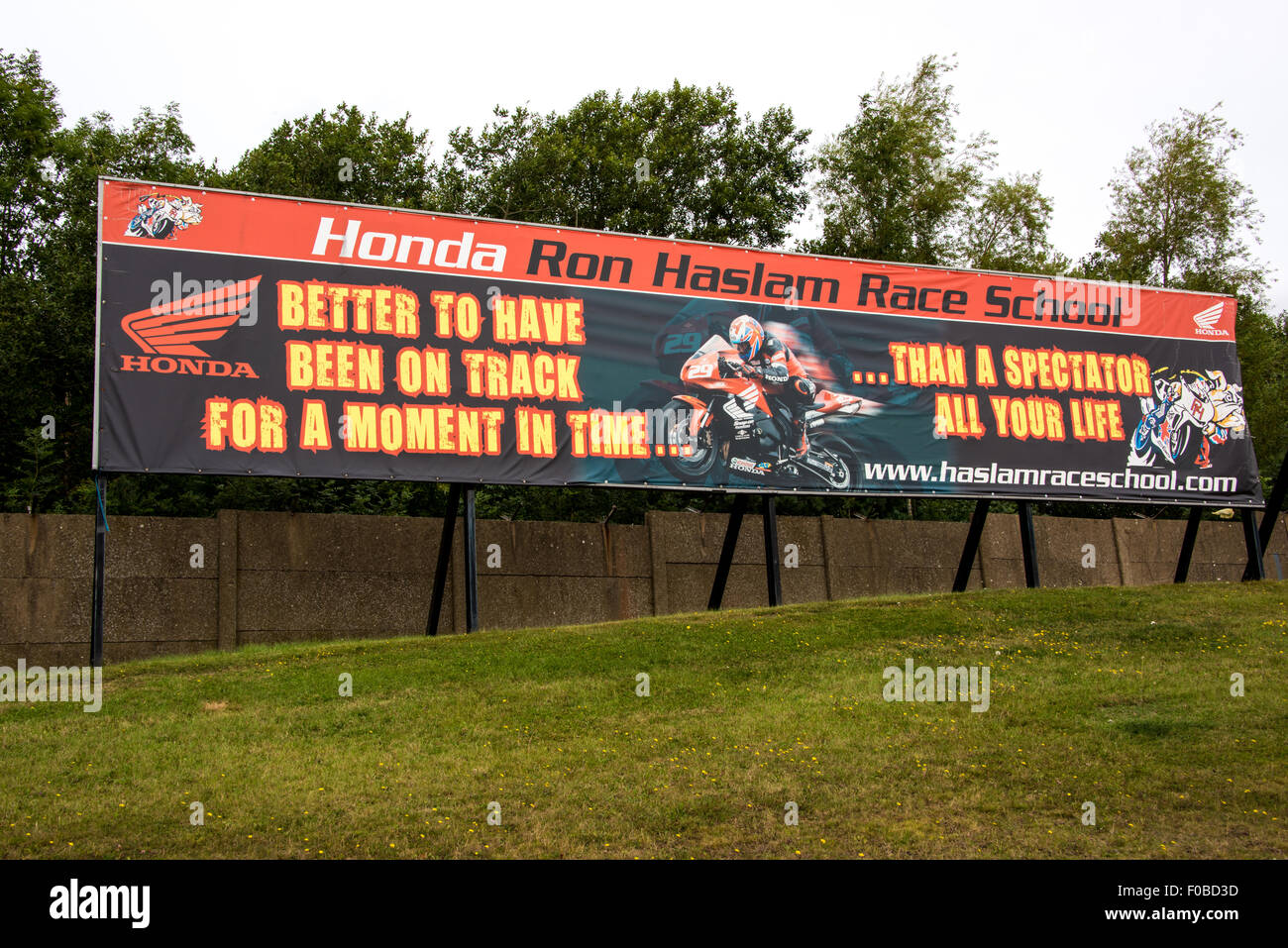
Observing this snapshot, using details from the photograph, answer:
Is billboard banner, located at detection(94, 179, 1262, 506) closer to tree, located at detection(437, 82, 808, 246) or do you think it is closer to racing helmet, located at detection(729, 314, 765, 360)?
racing helmet, located at detection(729, 314, 765, 360)

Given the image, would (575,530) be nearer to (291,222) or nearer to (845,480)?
(845,480)

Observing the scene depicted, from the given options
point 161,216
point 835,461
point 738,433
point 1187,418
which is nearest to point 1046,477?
point 1187,418

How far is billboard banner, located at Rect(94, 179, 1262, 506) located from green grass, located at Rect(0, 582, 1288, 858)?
118 inches

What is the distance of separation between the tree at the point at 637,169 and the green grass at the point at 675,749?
66.5 ft

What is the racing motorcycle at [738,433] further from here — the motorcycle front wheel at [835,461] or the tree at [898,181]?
the tree at [898,181]

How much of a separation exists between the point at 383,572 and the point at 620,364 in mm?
5049

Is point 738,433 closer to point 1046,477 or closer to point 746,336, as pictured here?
point 746,336

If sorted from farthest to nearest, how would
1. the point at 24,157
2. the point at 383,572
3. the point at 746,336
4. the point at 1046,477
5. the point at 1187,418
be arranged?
the point at 24,157 < the point at 1187,418 < the point at 1046,477 < the point at 746,336 < the point at 383,572

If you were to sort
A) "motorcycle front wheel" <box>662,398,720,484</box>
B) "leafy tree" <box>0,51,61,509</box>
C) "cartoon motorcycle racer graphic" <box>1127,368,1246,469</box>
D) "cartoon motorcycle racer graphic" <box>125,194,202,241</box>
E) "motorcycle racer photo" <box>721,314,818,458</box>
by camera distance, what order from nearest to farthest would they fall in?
"cartoon motorcycle racer graphic" <box>125,194,202,241</box>, "motorcycle front wheel" <box>662,398,720,484</box>, "motorcycle racer photo" <box>721,314,818,458</box>, "cartoon motorcycle racer graphic" <box>1127,368,1246,469</box>, "leafy tree" <box>0,51,61,509</box>

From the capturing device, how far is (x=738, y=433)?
65.4 ft

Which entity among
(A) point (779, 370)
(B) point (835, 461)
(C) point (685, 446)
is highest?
(A) point (779, 370)

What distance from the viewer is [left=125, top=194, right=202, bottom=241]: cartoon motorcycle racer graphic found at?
17.2 meters

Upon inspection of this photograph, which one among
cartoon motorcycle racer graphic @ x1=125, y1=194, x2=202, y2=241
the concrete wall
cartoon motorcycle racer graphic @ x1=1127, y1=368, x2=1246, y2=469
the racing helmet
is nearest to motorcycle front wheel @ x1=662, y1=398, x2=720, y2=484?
the racing helmet
